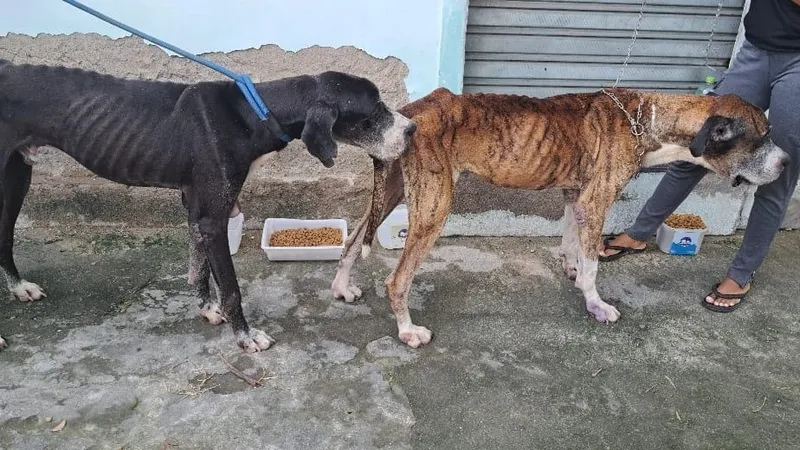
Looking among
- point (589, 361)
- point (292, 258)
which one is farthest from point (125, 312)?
point (589, 361)

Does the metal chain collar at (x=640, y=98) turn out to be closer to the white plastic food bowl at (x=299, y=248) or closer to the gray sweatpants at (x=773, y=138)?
A: the gray sweatpants at (x=773, y=138)

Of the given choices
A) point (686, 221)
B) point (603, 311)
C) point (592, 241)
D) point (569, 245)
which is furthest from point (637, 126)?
point (686, 221)

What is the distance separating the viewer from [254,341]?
335cm

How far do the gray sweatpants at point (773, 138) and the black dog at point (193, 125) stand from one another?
2015 mm

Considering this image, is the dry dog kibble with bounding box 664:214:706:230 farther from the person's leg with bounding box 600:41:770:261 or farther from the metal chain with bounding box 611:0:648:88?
the metal chain with bounding box 611:0:648:88

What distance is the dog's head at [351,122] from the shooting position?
2883 mm

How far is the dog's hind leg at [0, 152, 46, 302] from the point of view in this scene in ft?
10.6

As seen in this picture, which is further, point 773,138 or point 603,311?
point 603,311

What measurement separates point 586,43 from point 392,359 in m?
2.51

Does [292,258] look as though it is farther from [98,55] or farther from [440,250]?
[98,55]

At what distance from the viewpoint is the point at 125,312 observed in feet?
12.0

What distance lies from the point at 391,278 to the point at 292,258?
1019 mm

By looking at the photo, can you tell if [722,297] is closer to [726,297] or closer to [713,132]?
[726,297]

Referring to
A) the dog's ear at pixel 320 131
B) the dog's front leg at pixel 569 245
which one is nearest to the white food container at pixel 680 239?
the dog's front leg at pixel 569 245
